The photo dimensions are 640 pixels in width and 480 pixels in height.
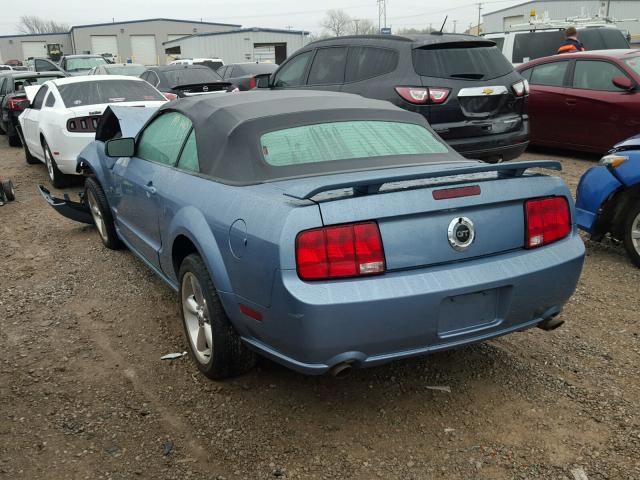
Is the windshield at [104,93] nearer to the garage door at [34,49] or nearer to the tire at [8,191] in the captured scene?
the tire at [8,191]

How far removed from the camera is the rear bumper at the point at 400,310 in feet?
8.30

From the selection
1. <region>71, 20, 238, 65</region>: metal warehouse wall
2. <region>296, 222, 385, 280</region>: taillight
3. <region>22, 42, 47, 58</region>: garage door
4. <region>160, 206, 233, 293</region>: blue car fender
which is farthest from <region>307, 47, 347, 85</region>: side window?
<region>22, 42, 47, 58</region>: garage door

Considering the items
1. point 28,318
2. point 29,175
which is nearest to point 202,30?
point 29,175

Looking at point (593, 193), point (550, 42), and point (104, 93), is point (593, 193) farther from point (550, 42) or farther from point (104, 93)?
point (550, 42)

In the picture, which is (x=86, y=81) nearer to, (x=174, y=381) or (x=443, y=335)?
(x=174, y=381)

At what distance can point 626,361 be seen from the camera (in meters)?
3.51

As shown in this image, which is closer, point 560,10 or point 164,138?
point 164,138

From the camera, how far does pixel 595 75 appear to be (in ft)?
28.8

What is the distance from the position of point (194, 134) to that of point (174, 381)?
4.81 feet

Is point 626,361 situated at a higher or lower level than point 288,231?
lower

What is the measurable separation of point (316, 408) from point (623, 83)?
7.08m

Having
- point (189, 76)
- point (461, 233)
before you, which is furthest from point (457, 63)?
point (189, 76)

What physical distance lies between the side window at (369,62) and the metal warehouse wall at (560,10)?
38.5 meters

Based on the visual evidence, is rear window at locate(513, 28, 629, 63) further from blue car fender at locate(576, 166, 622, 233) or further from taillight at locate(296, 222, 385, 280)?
taillight at locate(296, 222, 385, 280)
